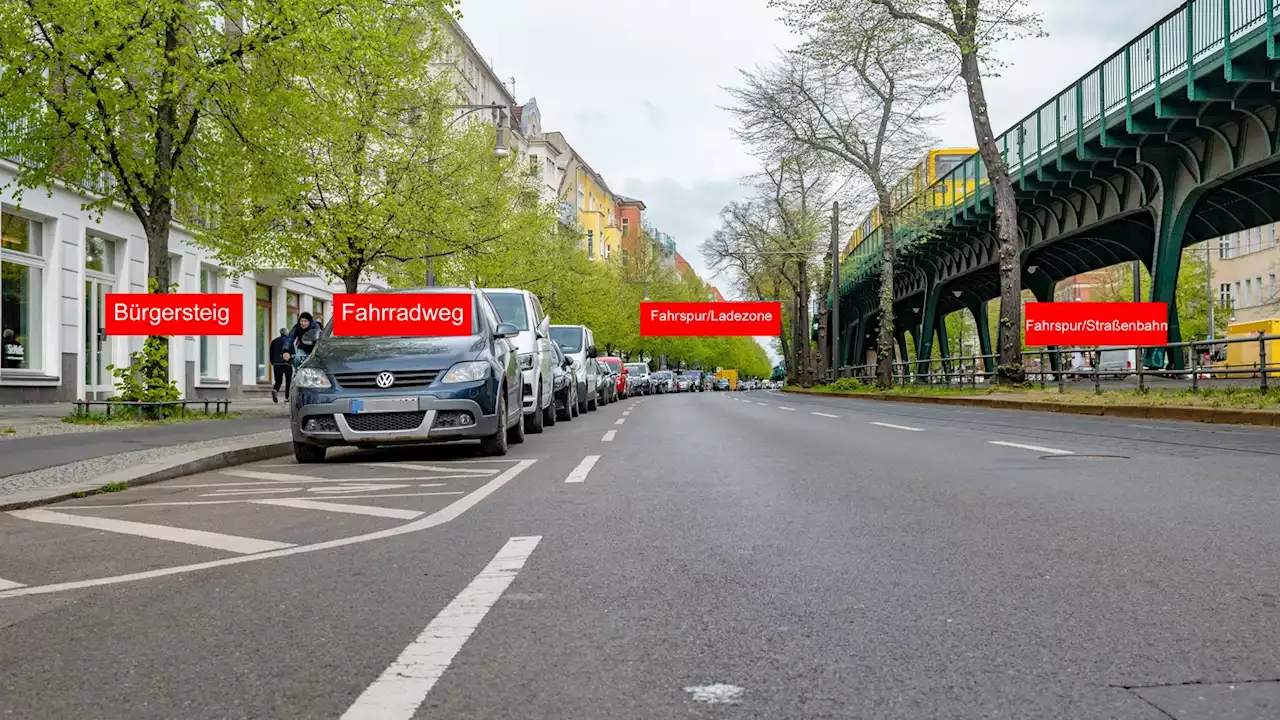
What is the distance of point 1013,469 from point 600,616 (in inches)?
230

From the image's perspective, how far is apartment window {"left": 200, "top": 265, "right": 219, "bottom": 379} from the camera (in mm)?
31172

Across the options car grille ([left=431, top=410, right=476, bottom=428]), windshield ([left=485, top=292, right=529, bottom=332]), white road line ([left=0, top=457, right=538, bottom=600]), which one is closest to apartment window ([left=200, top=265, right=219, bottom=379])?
windshield ([left=485, top=292, right=529, bottom=332])

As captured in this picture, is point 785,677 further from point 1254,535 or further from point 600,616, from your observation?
point 1254,535

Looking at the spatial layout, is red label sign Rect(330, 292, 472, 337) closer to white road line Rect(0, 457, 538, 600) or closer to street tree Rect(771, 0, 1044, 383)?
white road line Rect(0, 457, 538, 600)

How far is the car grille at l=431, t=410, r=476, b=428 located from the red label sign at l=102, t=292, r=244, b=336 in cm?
786

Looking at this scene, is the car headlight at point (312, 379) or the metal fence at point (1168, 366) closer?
the car headlight at point (312, 379)

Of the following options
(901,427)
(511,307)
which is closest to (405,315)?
(511,307)

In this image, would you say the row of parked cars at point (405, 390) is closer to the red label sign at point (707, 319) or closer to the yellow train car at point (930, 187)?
the yellow train car at point (930, 187)

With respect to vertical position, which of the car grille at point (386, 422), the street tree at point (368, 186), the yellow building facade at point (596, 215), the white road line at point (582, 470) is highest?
the yellow building facade at point (596, 215)

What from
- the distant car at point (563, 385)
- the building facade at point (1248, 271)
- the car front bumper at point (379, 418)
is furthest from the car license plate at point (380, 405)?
the building facade at point (1248, 271)

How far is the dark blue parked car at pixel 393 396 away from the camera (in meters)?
11.1

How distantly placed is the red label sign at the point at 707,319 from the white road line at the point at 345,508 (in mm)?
65186

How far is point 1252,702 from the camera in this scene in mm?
2863

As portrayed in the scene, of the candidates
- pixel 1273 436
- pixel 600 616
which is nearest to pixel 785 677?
pixel 600 616
